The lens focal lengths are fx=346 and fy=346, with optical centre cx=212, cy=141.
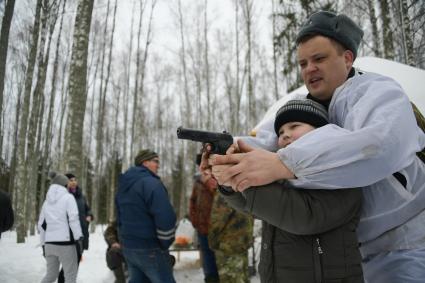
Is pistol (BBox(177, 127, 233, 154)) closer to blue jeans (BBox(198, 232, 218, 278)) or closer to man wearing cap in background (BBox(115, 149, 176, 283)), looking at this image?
man wearing cap in background (BBox(115, 149, 176, 283))

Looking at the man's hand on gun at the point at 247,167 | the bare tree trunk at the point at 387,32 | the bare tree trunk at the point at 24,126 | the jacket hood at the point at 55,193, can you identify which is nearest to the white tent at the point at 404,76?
the man's hand on gun at the point at 247,167

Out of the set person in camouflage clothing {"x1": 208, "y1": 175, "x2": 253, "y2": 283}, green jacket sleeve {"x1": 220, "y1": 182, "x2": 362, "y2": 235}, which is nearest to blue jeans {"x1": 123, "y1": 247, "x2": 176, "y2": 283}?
person in camouflage clothing {"x1": 208, "y1": 175, "x2": 253, "y2": 283}

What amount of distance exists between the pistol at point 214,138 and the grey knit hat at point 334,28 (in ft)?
1.77

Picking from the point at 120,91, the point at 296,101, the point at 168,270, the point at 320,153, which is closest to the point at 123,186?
the point at 168,270

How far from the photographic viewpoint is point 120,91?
23031 millimetres

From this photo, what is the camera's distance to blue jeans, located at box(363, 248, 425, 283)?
3.64 feet

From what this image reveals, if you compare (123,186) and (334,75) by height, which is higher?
(334,75)

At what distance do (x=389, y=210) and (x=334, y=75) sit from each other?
21.5 inches

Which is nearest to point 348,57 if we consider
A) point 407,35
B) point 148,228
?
point 148,228

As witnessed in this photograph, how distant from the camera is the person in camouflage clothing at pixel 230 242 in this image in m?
5.16

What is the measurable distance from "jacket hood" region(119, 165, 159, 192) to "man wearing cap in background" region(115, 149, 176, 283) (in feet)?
0.06

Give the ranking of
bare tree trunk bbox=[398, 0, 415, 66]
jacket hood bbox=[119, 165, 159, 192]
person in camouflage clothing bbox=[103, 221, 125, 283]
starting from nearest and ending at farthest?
jacket hood bbox=[119, 165, 159, 192], person in camouflage clothing bbox=[103, 221, 125, 283], bare tree trunk bbox=[398, 0, 415, 66]

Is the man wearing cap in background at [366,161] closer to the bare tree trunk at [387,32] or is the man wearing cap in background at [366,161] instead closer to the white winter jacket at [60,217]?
the white winter jacket at [60,217]

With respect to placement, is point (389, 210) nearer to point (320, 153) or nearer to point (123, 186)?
point (320, 153)
